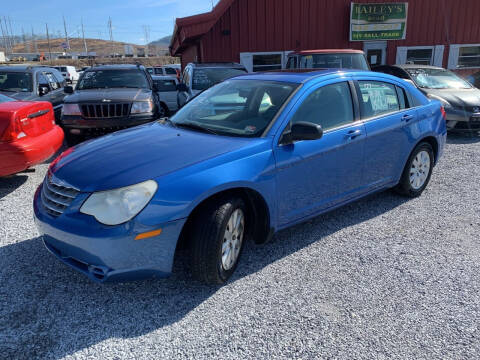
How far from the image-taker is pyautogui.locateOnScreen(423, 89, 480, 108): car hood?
8055mm

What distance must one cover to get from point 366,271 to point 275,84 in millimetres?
1872

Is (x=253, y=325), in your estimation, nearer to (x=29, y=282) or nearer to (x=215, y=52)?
(x=29, y=282)

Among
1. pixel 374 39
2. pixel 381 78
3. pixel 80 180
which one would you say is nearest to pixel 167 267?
pixel 80 180

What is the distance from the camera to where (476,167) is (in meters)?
6.10

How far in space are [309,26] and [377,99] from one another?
485 inches

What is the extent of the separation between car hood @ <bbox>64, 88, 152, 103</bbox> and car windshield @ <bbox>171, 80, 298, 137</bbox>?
10.0ft

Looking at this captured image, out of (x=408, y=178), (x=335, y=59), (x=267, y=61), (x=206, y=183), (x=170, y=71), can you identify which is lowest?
(x=408, y=178)

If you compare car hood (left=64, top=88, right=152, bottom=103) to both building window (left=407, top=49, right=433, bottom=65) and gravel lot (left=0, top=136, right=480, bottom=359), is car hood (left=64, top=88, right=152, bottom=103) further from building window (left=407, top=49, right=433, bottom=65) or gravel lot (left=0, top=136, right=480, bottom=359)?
building window (left=407, top=49, right=433, bottom=65)

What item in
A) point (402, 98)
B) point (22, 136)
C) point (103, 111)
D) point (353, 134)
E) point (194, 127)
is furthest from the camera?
point (103, 111)

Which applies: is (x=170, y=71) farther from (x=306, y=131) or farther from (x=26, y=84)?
(x=306, y=131)

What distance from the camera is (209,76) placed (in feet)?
29.4

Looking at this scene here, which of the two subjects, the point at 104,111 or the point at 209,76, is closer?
the point at 104,111

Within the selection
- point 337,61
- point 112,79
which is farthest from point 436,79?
point 112,79

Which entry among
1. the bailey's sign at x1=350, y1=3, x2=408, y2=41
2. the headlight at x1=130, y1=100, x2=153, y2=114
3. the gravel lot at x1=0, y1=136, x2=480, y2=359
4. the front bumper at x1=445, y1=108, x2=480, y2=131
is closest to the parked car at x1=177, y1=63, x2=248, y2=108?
the headlight at x1=130, y1=100, x2=153, y2=114
